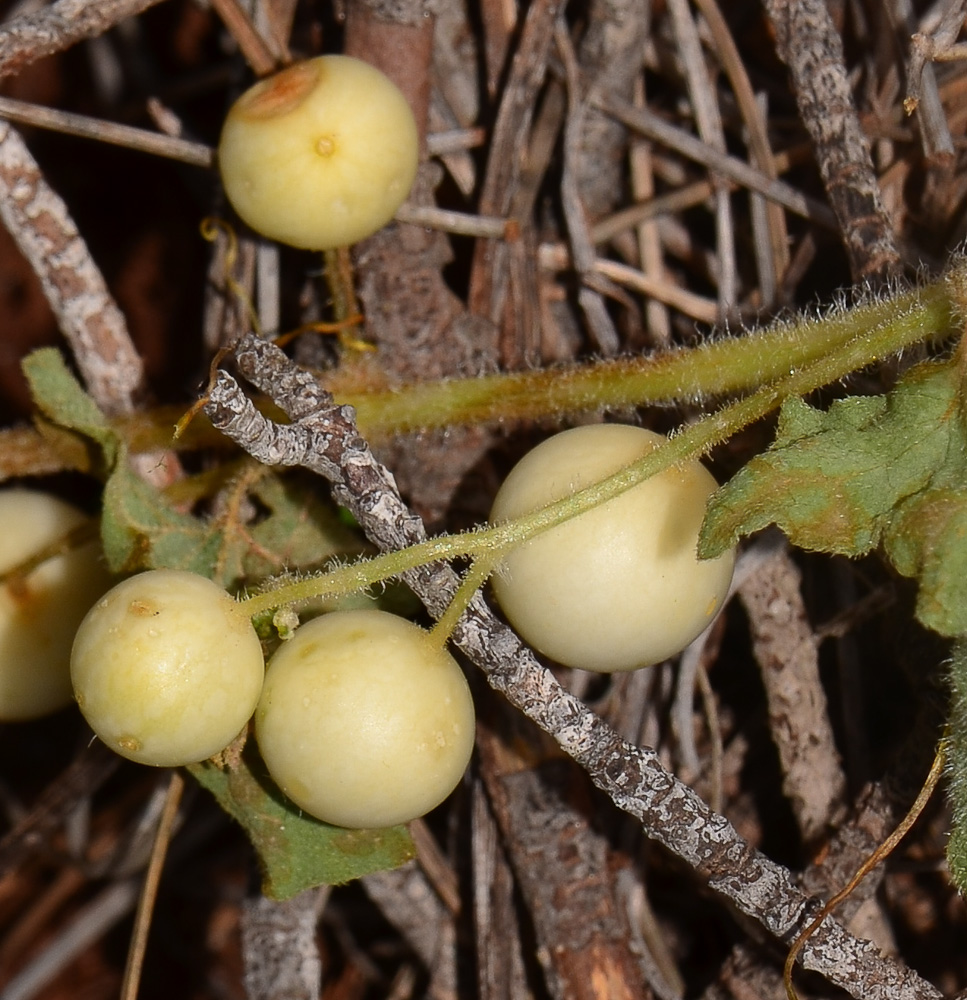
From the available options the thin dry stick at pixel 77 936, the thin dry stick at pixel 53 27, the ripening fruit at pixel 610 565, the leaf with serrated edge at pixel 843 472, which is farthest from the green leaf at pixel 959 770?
the thin dry stick at pixel 77 936

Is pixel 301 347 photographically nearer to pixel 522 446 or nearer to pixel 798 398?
pixel 522 446

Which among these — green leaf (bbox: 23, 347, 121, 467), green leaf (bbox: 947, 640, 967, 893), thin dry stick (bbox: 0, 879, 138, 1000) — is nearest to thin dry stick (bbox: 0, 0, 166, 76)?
green leaf (bbox: 23, 347, 121, 467)

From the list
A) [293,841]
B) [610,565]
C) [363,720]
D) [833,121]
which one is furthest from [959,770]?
[833,121]

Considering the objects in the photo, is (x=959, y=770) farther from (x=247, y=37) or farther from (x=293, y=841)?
(x=247, y=37)

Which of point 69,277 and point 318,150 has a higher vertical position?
point 318,150

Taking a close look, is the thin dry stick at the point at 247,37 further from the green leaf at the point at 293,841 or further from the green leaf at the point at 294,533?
the green leaf at the point at 293,841

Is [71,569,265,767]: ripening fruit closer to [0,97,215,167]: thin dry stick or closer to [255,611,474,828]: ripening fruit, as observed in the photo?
[255,611,474,828]: ripening fruit
